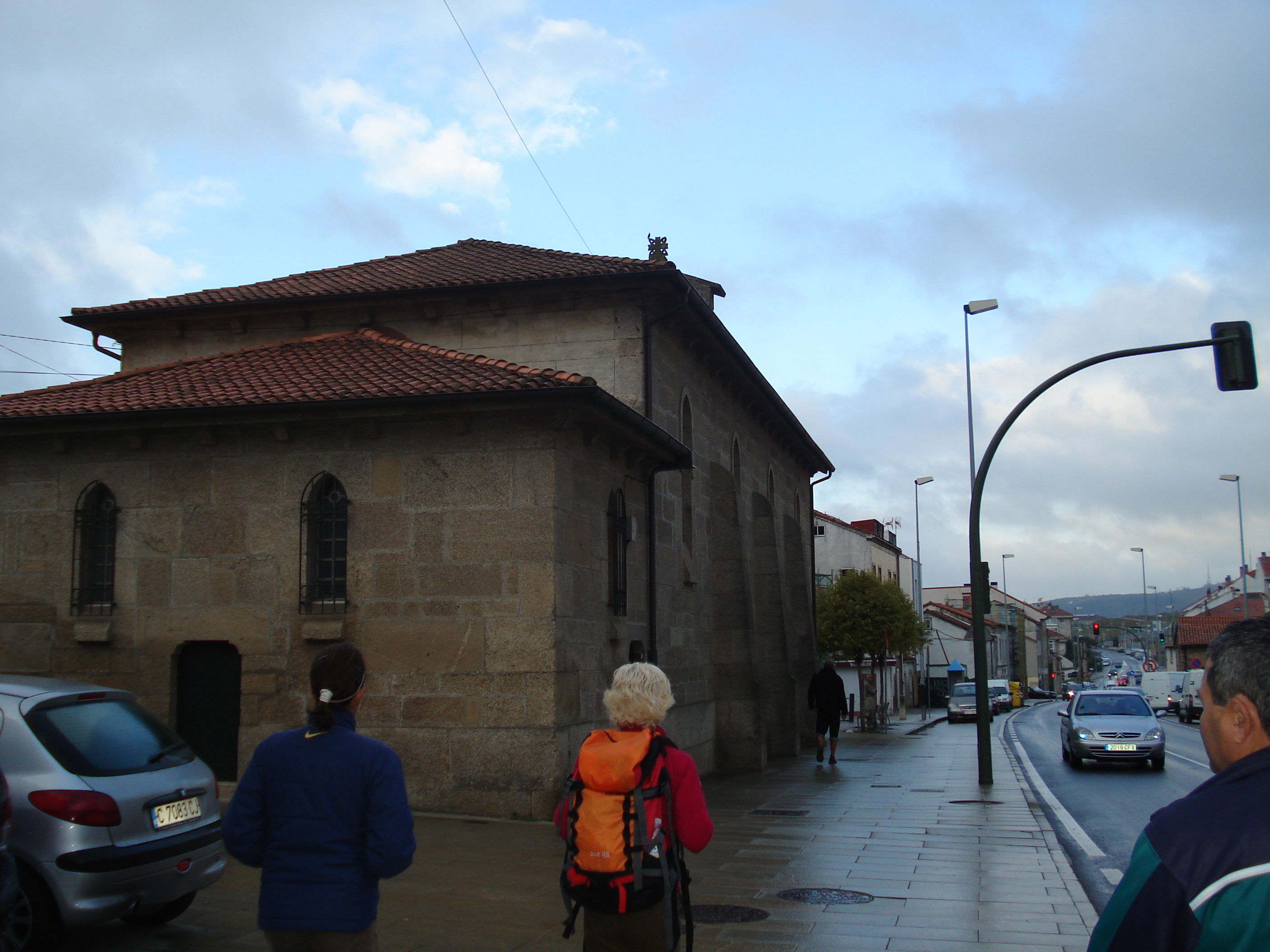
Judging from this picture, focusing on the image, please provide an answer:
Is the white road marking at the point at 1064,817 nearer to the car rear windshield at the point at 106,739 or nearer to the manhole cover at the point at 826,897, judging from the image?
the manhole cover at the point at 826,897

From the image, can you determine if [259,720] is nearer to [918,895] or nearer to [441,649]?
[441,649]

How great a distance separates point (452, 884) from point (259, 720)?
521 cm

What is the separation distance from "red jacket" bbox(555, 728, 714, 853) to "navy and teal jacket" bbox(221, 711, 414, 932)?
0.62 metres

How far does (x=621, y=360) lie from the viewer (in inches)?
651

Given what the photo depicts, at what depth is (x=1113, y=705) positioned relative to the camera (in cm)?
2242

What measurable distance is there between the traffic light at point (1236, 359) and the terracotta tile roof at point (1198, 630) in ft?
240

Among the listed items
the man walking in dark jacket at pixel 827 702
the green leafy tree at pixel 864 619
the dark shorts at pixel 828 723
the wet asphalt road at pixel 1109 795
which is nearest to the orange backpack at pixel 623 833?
the wet asphalt road at pixel 1109 795

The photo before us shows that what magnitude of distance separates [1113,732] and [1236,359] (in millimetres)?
8565

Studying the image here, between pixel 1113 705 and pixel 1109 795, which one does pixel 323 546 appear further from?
pixel 1113 705

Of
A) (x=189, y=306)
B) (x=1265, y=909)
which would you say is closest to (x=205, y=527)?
(x=189, y=306)

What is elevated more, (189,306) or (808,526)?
(189,306)

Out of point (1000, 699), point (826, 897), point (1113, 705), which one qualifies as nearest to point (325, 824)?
point (826, 897)

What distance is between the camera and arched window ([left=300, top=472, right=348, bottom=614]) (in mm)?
12781

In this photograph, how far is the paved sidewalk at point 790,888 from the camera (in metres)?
6.82
